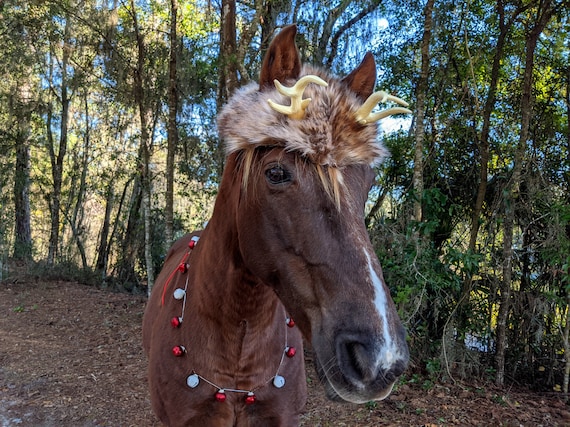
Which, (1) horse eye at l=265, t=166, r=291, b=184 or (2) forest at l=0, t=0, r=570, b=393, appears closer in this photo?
(1) horse eye at l=265, t=166, r=291, b=184

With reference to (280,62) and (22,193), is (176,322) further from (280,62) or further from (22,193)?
(22,193)

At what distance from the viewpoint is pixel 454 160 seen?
651 centimetres

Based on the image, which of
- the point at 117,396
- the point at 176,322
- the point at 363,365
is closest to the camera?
the point at 363,365

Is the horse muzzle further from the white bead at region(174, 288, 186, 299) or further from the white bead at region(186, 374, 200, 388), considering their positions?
the white bead at region(174, 288, 186, 299)

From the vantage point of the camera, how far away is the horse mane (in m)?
1.37

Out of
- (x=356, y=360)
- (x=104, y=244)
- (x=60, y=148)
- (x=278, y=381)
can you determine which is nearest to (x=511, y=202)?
(x=278, y=381)

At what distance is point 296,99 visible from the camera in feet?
4.59

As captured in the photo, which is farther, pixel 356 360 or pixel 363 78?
pixel 363 78

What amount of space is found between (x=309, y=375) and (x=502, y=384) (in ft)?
8.23

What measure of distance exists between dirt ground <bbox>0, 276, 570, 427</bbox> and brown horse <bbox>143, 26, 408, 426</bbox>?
9.65 feet

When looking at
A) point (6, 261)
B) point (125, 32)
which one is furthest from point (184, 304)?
point (6, 261)

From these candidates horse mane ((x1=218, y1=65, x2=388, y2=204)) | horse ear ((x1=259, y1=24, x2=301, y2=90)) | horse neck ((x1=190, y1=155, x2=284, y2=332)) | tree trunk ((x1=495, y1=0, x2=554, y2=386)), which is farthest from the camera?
tree trunk ((x1=495, y1=0, x2=554, y2=386))

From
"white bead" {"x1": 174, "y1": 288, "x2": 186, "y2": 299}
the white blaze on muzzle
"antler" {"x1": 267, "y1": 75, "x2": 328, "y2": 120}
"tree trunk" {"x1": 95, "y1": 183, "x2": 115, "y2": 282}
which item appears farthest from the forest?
"tree trunk" {"x1": 95, "y1": 183, "x2": 115, "y2": 282}

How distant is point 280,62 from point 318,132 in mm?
432
